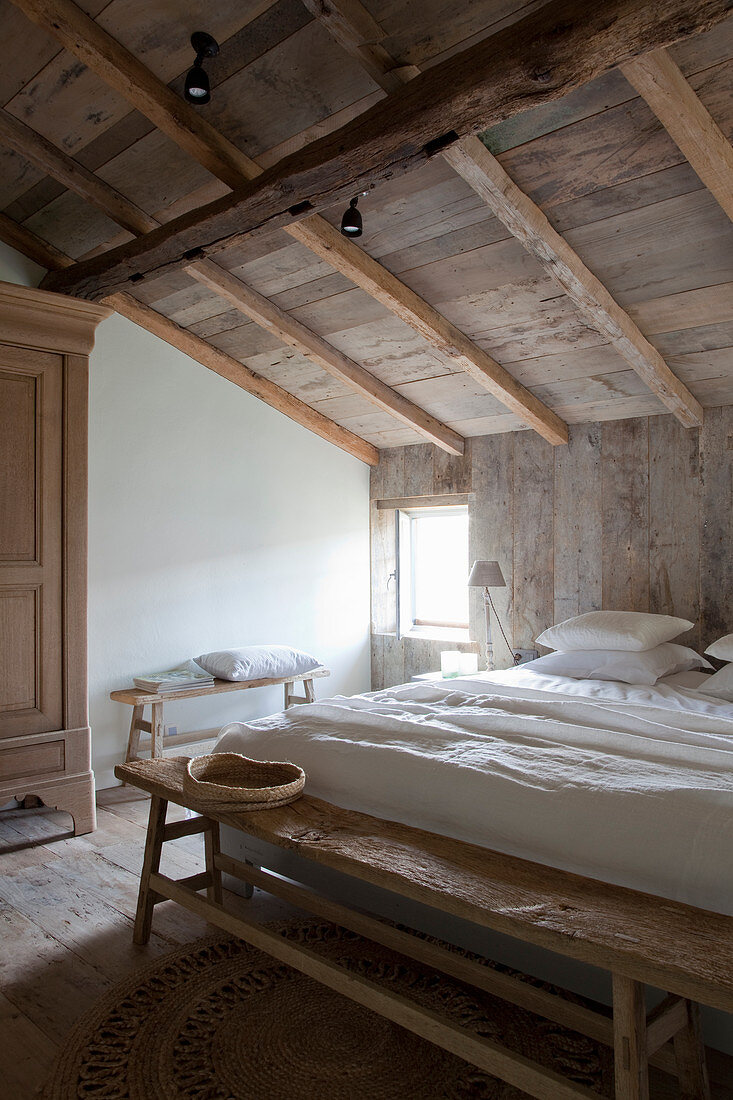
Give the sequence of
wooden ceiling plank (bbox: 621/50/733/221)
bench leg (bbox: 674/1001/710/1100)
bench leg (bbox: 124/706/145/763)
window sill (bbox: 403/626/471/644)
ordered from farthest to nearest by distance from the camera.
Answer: window sill (bbox: 403/626/471/644) < bench leg (bbox: 124/706/145/763) < wooden ceiling plank (bbox: 621/50/733/221) < bench leg (bbox: 674/1001/710/1100)

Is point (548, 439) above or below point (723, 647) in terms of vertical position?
above

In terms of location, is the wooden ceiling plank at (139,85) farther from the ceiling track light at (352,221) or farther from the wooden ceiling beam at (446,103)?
the ceiling track light at (352,221)

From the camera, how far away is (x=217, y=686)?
3734 millimetres

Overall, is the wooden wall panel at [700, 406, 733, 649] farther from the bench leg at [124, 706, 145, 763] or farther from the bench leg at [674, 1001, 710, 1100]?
the bench leg at [124, 706, 145, 763]

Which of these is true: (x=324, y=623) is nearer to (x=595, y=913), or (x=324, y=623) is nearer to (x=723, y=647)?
(x=723, y=647)

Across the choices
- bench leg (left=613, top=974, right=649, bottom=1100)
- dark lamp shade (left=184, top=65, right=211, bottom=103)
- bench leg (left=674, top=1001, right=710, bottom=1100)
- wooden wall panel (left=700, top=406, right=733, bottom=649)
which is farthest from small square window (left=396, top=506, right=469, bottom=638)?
bench leg (left=613, top=974, right=649, bottom=1100)

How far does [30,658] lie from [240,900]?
1.29m

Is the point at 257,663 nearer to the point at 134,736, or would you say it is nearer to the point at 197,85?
the point at 134,736

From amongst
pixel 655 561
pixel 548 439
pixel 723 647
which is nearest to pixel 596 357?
pixel 548 439

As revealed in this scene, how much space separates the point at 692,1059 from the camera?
1455mm

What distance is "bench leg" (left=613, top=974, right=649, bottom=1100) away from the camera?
1260 mm

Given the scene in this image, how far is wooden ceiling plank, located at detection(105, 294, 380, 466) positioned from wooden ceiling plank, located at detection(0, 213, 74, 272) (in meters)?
0.28

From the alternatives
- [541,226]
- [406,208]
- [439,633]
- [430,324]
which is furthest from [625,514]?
[406,208]

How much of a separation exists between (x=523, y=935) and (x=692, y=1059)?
47 cm
